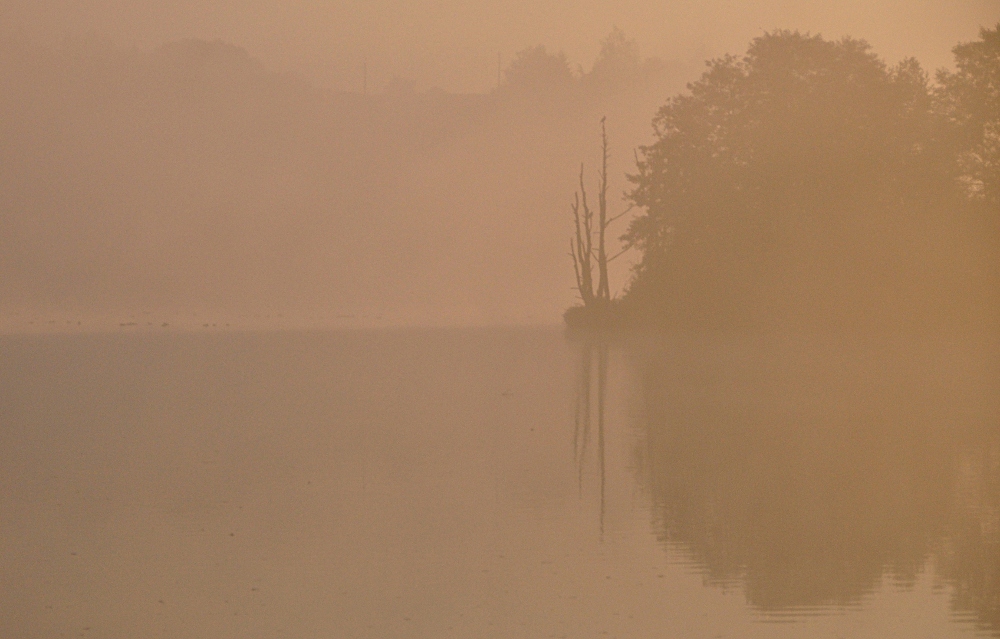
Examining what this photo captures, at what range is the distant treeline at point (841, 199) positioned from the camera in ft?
157

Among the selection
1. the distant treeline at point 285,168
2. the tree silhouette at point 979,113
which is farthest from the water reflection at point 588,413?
the distant treeline at point 285,168

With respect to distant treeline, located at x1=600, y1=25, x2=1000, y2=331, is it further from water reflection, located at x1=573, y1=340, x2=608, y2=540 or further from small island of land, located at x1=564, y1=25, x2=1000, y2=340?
water reflection, located at x1=573, y1=340, x2=608, y2=540

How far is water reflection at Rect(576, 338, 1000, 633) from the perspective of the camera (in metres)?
10.1

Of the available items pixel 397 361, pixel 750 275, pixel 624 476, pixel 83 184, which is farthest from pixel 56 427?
pixel 83 184

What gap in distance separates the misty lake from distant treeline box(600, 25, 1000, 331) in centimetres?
2128

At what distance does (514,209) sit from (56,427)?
128 m

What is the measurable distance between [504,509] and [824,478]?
3453 millimetres

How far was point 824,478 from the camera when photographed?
14.6m

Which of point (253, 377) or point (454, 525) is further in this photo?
point (253, 377)

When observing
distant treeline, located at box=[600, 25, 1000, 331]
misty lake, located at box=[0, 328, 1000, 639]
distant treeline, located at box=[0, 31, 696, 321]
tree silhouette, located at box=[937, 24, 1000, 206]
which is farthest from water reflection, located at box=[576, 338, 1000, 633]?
distant treeline, located at box=[0, 31, 696, 321]

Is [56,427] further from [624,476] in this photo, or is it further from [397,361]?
[397,361]

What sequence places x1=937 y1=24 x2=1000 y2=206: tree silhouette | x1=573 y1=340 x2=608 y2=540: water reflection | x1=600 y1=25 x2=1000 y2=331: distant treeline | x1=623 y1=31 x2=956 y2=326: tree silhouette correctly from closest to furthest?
1. x1=573 y1=340 x2=608 y2=540: water reflection
2. x1=600 y1=25 x2=1000 y2=331: distant treeline
3. x1=623 y1=31 x2=956 y2=326: tree silhouette
4. x1=937 y1=24 x2=1000 y2=206: tree silhouette

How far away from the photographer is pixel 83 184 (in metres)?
141

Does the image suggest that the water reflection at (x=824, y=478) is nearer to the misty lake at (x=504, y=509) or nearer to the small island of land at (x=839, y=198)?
the misty lake at (x=504, y=509)
